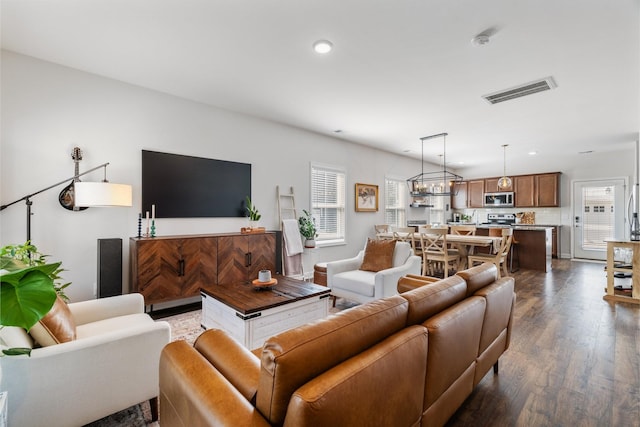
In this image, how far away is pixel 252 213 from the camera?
4316 mm

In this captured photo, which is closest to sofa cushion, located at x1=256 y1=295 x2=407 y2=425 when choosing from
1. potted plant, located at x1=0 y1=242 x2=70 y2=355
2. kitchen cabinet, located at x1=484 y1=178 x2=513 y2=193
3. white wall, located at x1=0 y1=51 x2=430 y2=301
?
potted plant, located at x1=0 y1=242 x2=70 y2=355

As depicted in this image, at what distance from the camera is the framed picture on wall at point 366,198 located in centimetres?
629

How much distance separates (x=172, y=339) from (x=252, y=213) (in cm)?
200

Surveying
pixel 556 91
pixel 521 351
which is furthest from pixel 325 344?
pixel 556 91

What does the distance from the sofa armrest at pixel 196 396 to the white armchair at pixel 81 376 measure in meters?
0.40

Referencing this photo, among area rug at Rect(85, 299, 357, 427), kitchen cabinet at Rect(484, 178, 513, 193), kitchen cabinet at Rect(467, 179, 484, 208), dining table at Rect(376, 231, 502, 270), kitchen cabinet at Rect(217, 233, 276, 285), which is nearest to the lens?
area rug at Rect(85, 299, 357, 427)

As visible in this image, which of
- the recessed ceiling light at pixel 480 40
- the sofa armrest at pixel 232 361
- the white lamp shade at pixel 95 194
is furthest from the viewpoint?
the white lamp shade at pixel 95 194

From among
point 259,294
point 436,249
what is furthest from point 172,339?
point 436,249

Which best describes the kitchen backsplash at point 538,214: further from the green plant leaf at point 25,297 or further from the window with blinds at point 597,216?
the green plant leaf at point 25,297

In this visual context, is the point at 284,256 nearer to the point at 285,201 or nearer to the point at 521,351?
the point at 285,201

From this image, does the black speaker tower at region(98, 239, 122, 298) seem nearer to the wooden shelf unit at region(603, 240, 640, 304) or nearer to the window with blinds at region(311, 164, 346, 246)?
the window with blinds at region(311, 164, 346, 246)

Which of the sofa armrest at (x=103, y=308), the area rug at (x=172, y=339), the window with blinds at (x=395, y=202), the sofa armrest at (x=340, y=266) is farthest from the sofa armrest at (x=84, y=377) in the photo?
the window with blinds at (x=395, y=202)

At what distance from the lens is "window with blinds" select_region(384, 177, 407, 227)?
7152 millimetres

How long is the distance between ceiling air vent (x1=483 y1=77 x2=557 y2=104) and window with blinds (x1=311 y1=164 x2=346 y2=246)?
9.49ft
